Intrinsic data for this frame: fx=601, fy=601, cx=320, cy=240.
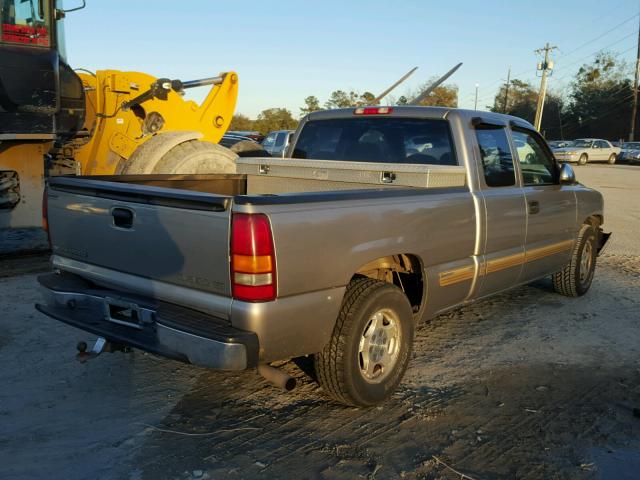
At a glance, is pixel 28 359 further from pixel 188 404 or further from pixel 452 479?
pixel 452 479

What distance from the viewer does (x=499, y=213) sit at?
4859 mm

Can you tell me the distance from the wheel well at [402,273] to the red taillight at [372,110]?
62.3 inches

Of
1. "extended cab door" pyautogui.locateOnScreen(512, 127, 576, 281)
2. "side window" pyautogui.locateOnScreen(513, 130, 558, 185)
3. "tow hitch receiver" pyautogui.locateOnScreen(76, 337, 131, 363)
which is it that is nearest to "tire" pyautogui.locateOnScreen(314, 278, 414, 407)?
"tow hitch receiver" pyautogui.locateOnScreen(76, 337, 131, 363)

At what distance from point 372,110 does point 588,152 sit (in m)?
39.3

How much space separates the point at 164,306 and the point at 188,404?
2.71 ft

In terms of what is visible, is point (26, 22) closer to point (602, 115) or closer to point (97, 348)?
point (97, 348)

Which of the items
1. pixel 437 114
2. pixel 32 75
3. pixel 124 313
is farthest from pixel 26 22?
pixel 437 114

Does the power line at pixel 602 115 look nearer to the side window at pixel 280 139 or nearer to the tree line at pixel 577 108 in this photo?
the tree line at pixel 577 108

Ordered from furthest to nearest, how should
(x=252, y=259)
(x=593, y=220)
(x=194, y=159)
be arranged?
1. (x=194, y=159)
2. (x=593, y=220)
3. (x=252, y=259)

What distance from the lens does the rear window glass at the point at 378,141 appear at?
4914 mm

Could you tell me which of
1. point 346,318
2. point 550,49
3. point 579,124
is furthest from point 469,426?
point 579,124

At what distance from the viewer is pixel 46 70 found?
21.7 ft

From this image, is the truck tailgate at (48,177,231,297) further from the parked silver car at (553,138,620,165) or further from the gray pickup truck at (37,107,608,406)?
the parked silver car at (553,138,620,165)

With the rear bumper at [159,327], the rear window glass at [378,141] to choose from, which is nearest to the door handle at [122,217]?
the rear bumper at [159,327]
